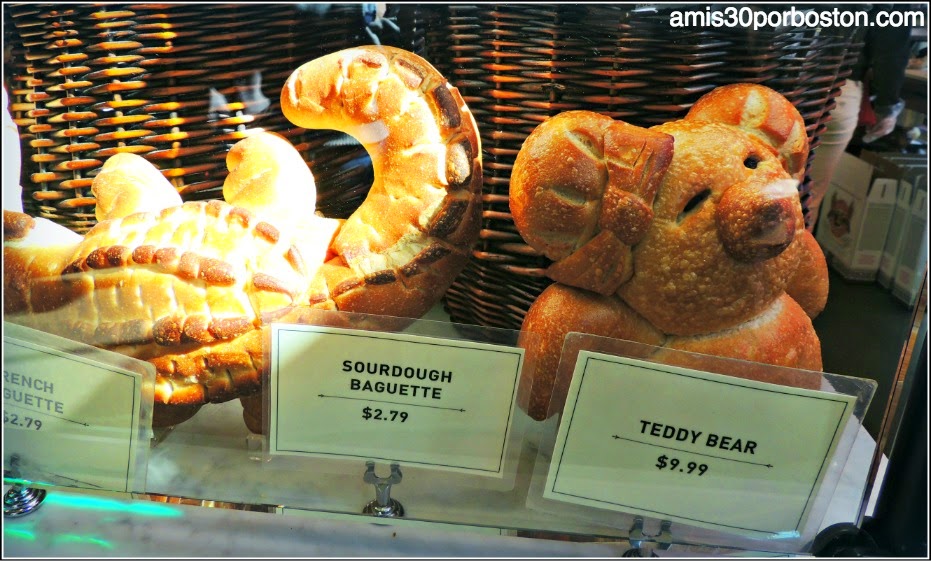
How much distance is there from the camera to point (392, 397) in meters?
0.80

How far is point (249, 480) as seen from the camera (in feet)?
3.04

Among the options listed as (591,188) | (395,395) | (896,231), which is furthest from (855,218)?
(395,395)

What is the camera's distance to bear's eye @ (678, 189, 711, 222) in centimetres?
72

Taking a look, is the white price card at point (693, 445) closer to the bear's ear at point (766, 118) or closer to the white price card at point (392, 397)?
the white price card at point (392, 397)

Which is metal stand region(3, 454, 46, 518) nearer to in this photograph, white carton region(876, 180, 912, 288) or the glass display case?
the glass display case

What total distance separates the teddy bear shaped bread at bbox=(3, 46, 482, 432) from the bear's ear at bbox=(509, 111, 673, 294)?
0.12 meters

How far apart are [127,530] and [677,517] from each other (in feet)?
2.28

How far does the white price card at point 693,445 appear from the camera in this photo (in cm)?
73

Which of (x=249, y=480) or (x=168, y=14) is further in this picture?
(x=249, y=480)

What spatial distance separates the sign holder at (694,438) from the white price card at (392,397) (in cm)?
7

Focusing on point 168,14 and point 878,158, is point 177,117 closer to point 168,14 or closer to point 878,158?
point 168,14

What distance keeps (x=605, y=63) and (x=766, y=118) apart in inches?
7.3

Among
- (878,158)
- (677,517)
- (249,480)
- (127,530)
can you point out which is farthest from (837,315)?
(127,530)

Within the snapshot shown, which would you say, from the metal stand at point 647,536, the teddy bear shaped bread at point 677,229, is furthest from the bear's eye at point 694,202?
the metal stand at point 647,536
